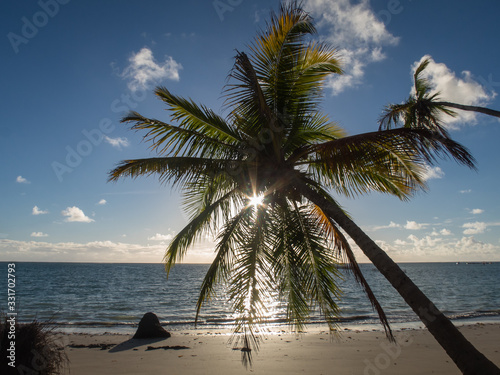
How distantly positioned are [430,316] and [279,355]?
7.50 meters

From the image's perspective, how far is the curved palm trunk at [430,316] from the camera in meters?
3.26

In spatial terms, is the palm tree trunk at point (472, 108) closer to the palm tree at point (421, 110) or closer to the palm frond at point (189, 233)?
the palm tree at point (421, 110)

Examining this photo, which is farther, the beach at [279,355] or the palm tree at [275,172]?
the beach at [279,355]

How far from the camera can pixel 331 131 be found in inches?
313

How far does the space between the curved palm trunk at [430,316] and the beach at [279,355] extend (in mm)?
5314

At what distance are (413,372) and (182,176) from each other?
770 cm

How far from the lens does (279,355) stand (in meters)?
9.95

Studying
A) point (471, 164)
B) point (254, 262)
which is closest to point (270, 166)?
point (254, 262)

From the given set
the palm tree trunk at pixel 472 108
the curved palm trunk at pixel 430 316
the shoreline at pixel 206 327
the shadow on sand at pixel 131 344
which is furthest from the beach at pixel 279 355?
the palm tree trunk at pixel 472 108

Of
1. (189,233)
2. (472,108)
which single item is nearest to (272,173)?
(189,233)

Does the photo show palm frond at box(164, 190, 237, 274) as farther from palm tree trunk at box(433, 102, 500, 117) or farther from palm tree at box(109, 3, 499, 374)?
palm tree trunk at box(433, 102, 500, 117)

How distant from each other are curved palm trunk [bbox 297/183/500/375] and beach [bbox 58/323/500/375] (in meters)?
5.31

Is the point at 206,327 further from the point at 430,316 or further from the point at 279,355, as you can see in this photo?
the point at 430,316

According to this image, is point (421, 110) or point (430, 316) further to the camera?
point (421, 110)
